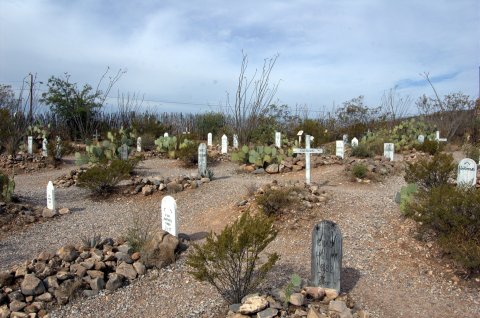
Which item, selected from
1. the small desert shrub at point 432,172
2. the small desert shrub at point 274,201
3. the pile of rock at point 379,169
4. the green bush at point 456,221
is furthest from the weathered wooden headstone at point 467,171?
the pile of rock at point 379,169

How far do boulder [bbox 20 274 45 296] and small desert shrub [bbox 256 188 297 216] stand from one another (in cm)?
343

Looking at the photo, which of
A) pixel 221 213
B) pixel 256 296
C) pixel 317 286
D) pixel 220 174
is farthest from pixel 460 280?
pixel 220 174

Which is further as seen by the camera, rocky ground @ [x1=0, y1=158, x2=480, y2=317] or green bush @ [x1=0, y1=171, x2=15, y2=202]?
green bush @ [x1=0, y1=171, x2=15, y2=202]

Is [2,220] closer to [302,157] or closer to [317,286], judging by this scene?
[317,286]

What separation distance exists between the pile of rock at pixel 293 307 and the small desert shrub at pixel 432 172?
4.38 m

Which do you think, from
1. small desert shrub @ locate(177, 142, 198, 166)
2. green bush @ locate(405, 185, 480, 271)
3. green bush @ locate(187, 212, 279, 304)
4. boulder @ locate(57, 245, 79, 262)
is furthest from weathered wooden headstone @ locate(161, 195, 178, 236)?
small desert shrub @ locate(177, 142, 198, 166)

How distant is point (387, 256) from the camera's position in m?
5.39

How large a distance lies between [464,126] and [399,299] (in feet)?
73.5

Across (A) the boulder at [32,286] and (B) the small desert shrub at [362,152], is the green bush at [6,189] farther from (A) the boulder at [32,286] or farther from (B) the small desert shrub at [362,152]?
(B) the small desert shrub at [362,152]

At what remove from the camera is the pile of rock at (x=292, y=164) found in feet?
38.3

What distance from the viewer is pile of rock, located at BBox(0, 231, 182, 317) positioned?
14.2 ft

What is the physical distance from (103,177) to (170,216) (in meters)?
3.96

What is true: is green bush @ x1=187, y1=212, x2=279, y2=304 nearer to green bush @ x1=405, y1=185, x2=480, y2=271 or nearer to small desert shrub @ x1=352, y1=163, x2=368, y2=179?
green bush @ x1=405, y1=185, x2=480, y2=271

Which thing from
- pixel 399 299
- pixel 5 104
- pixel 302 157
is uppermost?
pixel 5 104
